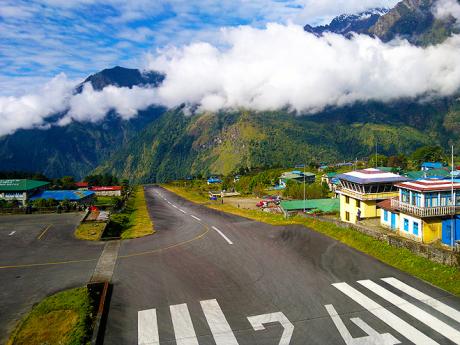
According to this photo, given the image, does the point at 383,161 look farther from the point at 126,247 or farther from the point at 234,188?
the point at 126,247

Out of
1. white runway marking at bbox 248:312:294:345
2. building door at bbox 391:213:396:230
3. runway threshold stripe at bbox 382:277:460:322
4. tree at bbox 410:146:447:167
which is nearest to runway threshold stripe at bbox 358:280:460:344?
runway threshold stripe at bbox 382:277:460:322

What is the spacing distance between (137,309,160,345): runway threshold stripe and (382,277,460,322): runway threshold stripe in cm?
1372

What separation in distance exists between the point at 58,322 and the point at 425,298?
62.5 ft

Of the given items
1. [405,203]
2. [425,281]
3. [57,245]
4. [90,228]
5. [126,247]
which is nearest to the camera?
[425,281]

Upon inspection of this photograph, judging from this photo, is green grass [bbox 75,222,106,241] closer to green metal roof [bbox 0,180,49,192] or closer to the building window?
the building window

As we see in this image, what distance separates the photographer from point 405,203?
3969cm

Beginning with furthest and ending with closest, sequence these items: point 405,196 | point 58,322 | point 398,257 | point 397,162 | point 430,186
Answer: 1. point 397,162
2. point 405,196
3. point 430,186
4. point 398,257
5. point 58,322

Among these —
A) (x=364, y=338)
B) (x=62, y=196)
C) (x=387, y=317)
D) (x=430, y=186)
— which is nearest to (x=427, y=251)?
(x=387, y=317)

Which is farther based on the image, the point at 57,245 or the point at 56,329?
the point at 57,245

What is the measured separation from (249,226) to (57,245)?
64.3ft

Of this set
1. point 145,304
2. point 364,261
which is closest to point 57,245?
point 145,304

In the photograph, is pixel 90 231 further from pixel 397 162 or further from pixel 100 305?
pixel 397 162

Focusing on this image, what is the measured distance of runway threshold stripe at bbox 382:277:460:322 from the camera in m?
18.5

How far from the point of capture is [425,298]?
20.3 m
